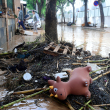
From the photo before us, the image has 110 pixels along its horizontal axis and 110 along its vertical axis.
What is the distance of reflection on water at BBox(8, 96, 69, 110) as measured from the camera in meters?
2.07

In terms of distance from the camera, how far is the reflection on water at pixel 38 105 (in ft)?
6.78

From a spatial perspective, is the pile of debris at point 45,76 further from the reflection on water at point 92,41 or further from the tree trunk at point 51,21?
the reflection on water at point 92,41

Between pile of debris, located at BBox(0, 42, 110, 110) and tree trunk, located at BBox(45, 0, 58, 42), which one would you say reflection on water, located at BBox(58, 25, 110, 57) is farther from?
pile of debris, located at BBox(0, 42, 110, 110)

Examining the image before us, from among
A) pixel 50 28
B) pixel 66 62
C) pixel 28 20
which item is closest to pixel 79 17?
pixel 28 20

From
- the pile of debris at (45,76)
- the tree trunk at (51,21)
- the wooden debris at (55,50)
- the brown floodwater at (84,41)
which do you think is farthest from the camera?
the brown floodwater at (84,41)

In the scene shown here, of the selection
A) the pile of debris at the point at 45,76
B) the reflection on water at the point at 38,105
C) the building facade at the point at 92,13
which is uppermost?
the building facade at the point at 92,13

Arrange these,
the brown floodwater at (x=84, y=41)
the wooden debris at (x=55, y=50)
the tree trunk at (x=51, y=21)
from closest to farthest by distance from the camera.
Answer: the wooden debris at (x=55, y=50) < the tree trunk at (x=51, y=21) < the brown floodwater at (x=84, y=41)

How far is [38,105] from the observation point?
2.12 m

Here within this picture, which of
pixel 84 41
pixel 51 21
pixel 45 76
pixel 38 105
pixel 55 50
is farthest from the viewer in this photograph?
pixel 84 41

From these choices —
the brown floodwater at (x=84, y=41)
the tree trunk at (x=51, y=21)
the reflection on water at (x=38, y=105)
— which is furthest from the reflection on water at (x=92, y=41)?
the reflection on water at (x=38, y=105)

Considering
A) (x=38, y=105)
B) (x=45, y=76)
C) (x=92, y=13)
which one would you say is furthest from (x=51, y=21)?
(x=92, y=13)

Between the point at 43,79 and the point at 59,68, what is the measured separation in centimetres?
61

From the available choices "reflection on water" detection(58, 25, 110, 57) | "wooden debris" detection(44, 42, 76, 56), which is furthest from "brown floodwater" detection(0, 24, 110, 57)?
"wooden debris" detection(44, 42, 76, 56)

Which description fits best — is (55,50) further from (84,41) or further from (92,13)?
(92,13)
